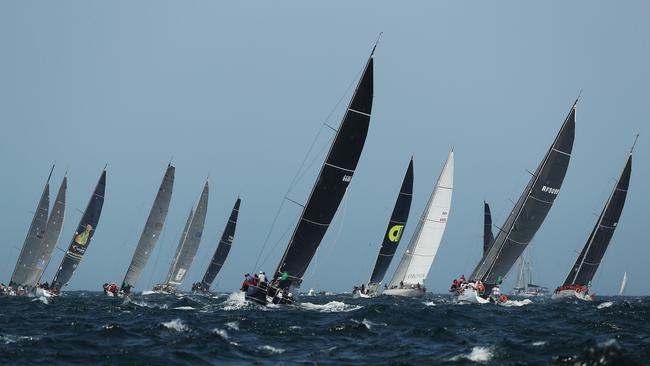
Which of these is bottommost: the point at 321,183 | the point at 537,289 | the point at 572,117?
the point at 537,289

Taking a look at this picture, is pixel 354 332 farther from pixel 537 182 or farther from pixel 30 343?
pixel 537 182

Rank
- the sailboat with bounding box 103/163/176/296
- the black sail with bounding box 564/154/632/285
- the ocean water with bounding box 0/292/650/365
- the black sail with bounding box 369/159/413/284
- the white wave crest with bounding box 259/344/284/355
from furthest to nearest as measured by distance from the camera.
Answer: the sailboat with bounding box 103/163/176/296, the black sail with bounding box 369/159/413/284, the black sail with bounding box 564/154/632/285, the white wave crest with bounding box 259/344/284/355, the ocean water with bounding box 0/292/650/365

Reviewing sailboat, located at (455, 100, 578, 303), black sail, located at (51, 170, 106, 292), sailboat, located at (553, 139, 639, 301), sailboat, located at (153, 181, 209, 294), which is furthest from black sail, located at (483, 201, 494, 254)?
black sail, located at (51, 170, 106, 292)

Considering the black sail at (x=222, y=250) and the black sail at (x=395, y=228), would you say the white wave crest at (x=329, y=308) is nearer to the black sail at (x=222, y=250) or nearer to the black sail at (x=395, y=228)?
the black sail at (x=395, y=228)

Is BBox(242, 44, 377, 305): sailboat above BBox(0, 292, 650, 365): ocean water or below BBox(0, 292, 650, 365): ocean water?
above

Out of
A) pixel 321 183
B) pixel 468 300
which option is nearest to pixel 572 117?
pixel 468 300

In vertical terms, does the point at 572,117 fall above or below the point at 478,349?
above

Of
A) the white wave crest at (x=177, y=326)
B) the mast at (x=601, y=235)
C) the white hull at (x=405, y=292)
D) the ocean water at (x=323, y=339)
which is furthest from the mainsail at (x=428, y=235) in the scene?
the white wave crest at (x=177, y=326)

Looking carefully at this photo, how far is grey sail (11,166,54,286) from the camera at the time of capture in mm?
63688

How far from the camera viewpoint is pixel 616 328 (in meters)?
29.7

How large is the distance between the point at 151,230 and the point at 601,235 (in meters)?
37.2

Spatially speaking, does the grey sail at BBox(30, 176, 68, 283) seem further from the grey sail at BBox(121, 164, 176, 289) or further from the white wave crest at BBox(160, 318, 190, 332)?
the white wave crest at BBox(160, 318, 190, 332)

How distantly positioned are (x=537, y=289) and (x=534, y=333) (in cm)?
11276

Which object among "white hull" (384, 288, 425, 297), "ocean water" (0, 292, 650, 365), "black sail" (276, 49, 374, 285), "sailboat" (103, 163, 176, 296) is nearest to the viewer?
"ocean water" (0, 292, 650, 365)
